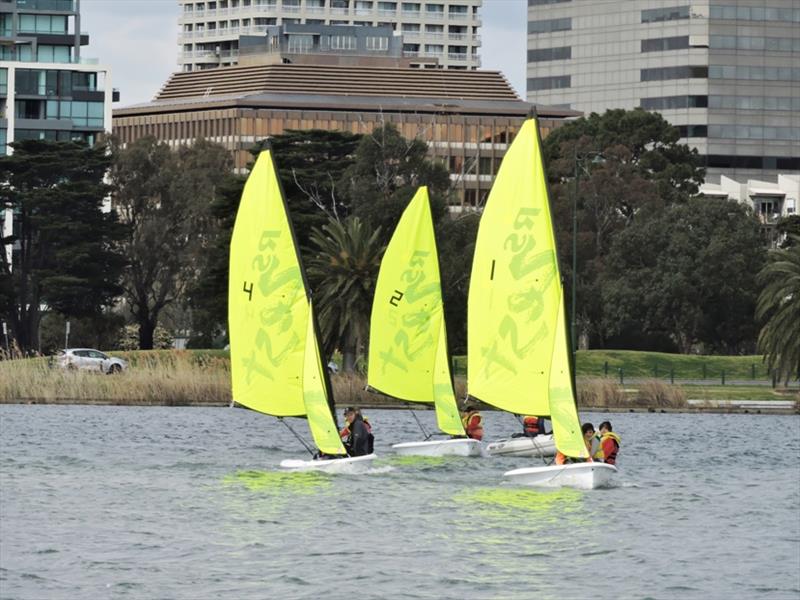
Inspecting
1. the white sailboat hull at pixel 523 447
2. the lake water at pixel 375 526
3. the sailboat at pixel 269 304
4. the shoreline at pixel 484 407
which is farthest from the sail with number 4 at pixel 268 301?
the shoreline at pixel 484 407

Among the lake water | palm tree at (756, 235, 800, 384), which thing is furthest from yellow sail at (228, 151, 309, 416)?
palm tree at (756, 235, 800, 384)

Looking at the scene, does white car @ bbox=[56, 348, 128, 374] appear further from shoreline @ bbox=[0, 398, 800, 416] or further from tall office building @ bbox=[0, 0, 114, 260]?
tall office building @ bbox=[0, 0, 114, 260]

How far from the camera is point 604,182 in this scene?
137 m

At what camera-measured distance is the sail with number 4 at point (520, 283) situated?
175 ft

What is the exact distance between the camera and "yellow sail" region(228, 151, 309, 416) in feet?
174

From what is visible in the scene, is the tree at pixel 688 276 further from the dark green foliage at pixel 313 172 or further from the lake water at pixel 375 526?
the lake water at pixel 375 526

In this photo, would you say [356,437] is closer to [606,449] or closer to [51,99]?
[606,449]

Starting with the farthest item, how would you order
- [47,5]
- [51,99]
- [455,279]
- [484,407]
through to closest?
1. [47,5]
2. [51,99]
3. [455,279]
4. [484,407]

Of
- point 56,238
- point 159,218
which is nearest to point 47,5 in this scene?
point 159,218

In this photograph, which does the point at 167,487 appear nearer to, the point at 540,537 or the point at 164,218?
the point at 540,537

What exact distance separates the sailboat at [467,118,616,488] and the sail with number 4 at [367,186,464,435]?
8.50 m

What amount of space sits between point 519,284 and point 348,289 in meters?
36.6


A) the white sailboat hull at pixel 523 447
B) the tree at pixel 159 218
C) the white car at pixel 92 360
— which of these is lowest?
the white sailboat hull at pixel 523 447

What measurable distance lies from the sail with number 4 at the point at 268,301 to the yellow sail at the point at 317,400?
66 cm
